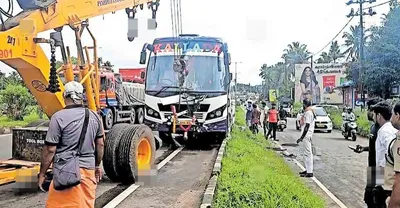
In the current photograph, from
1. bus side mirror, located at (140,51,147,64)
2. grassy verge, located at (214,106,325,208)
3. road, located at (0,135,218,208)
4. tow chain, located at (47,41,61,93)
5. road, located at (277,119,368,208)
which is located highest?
bus side mirror, located at (140,51,147,64)

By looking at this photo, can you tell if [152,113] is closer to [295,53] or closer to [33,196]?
[33,196]

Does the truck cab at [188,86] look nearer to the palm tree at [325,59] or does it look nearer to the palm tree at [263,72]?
the palm tree at [325,59]

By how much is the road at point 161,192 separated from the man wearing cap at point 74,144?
2.42 meters

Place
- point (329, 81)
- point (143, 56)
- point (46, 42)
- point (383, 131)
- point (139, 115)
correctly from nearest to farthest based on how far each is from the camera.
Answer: point (383, 131)
point (46, 42)
point (143, 56)
point (139, 115)
point (329, 81)

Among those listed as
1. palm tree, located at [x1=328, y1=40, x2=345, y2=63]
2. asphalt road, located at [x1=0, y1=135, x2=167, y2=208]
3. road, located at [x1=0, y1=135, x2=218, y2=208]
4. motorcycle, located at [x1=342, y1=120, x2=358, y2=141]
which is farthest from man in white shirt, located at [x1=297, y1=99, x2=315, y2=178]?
palm tree, located at [x1=328, y1=40, x2=345, y2=63]

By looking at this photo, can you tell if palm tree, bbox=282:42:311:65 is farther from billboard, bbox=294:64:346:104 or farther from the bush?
the bush

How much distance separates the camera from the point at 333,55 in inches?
3088

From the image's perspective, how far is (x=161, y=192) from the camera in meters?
7.64

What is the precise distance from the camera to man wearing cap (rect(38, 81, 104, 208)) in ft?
13.7

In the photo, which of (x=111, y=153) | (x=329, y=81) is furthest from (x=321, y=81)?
(x=111, y=153)

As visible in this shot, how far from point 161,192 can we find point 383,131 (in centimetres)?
390

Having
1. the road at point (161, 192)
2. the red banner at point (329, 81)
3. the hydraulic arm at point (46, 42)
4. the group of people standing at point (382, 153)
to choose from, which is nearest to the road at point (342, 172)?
the road at point (161, 192)

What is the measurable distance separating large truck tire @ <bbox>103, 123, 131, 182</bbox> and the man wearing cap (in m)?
3.25

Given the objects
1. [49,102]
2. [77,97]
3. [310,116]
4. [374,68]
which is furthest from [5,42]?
[374,68]
